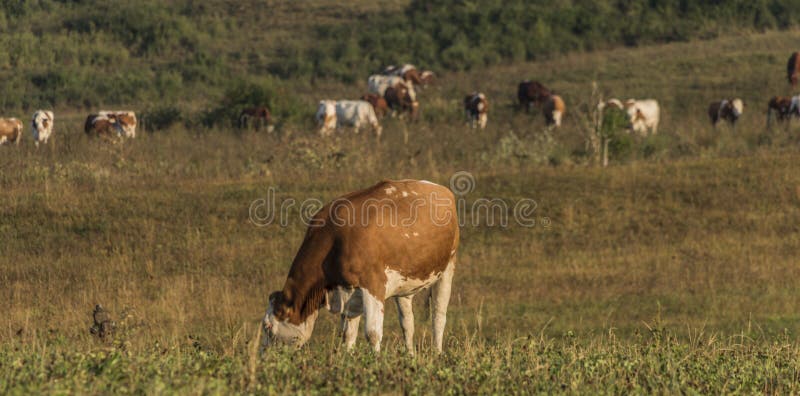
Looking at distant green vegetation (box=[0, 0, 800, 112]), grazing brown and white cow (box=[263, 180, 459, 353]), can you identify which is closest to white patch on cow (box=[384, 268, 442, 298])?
grazing brown and white cow (box=[263, 180, 459, 353])

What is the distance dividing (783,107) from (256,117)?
61.4 ft

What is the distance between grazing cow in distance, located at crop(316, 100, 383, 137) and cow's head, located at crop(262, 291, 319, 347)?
27485 millimetres

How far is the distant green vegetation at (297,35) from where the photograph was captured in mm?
52938

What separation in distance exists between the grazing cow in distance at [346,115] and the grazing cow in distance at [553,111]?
5.95 meters

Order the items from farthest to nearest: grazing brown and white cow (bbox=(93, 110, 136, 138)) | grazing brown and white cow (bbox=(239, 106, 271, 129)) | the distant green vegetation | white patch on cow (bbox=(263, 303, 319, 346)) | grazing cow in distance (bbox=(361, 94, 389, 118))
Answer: the distant green vegetation → grazing cow in distance (bbox=(361, 94, 389, 118)) → grazing brown and white cow (bbox=(239, 106, 271, 129)) → grazing brown and white cow (bbox=(93, 110, 136, 138)) → white patch on cow (bbox=(263, 303, 319, 346))

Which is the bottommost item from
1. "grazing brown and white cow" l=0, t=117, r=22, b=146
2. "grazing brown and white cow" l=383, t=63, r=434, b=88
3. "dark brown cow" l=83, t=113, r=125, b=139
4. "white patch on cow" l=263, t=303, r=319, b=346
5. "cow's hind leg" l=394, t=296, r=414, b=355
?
"grazing brown and white cow" l=383, t=63, r=434, b=88

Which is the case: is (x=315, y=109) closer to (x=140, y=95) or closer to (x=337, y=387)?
(x=140, y=95)

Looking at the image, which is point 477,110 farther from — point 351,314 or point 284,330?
point 284,330

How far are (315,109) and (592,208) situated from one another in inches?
810

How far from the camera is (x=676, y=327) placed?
1723 cm

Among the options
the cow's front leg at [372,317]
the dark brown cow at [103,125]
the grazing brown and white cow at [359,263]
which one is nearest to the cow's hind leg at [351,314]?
the grazing brown and white cow at [359,263]

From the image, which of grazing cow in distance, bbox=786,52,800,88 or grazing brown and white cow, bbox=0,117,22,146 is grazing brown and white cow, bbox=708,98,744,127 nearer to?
grazing cow in distance, bbox=786,52,800,88

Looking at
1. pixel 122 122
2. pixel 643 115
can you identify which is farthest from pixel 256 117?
pixel 643 115

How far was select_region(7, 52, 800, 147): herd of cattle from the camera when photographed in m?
36.1
